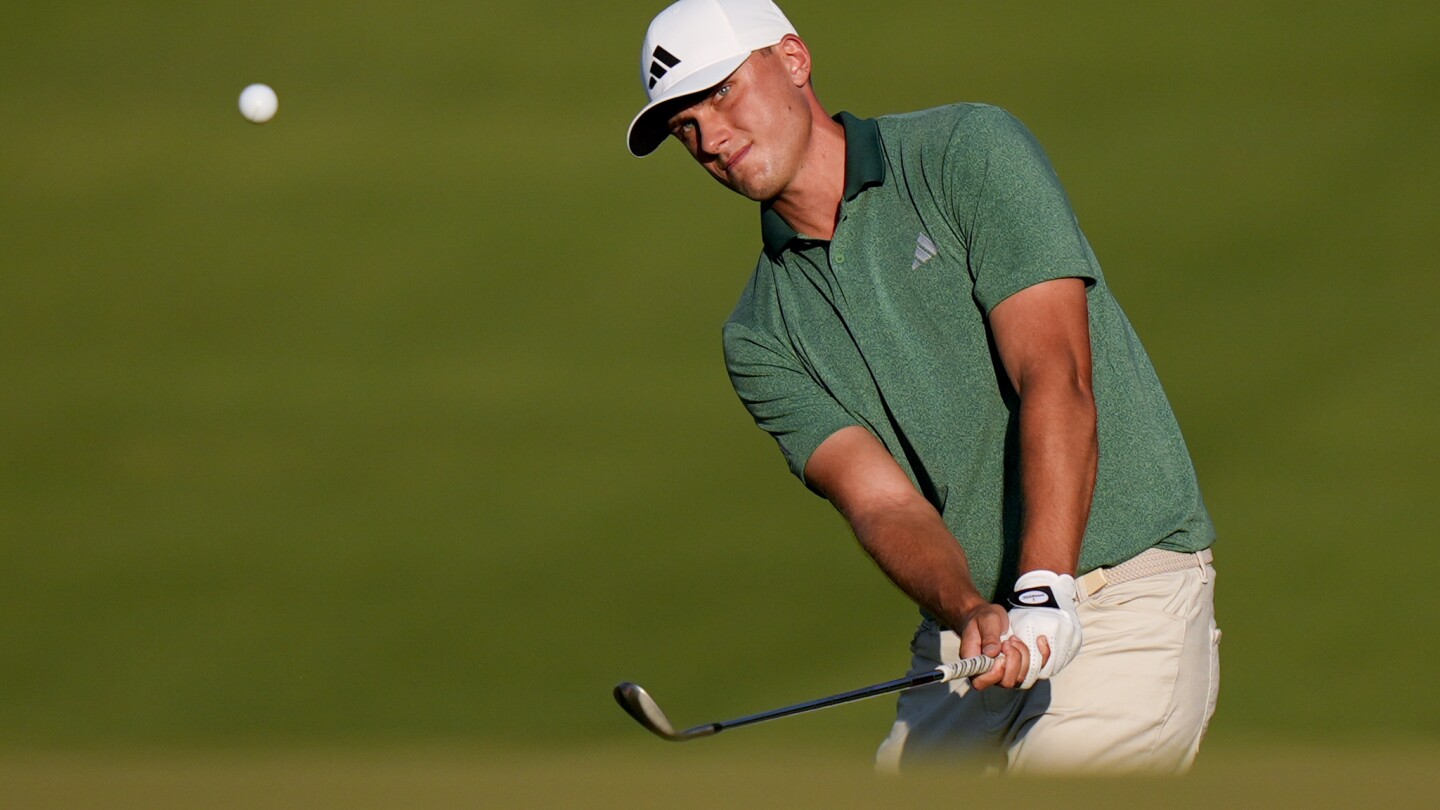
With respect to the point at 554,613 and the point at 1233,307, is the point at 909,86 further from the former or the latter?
the point at 554,613

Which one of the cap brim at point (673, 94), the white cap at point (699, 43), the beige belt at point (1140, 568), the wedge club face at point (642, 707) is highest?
the white cap at point (699, 43)

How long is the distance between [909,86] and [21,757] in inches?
252

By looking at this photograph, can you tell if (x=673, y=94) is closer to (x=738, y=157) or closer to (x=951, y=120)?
(x=738, y=157)

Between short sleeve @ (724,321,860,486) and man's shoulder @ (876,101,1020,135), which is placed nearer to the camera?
man's shoulder @ (876,101,1020,135)

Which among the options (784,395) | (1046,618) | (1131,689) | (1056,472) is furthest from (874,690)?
(784,395)

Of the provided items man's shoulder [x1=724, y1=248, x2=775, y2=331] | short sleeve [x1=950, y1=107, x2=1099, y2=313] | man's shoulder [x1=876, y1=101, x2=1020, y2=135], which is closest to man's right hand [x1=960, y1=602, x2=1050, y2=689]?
short sleeve [x1=950, y1=107, x2=1099, y2=313]

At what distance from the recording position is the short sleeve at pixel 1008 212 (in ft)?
8.75

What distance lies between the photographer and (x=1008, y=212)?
2711mm

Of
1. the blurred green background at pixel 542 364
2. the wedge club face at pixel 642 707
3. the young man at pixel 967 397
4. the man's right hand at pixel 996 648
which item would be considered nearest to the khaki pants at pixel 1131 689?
the young man at pixel 967 397

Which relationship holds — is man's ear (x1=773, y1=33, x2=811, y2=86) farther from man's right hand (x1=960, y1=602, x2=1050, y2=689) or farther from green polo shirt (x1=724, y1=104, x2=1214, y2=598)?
man's right hand (x1=960, y1=602, x2=1050, y2=689)

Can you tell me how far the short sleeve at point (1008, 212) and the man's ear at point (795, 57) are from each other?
359 mm

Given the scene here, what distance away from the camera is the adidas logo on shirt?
2.84 m

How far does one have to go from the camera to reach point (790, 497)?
6.50 metres

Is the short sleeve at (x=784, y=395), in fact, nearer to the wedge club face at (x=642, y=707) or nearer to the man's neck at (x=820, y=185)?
the man's neck at (x=820, y=185)
